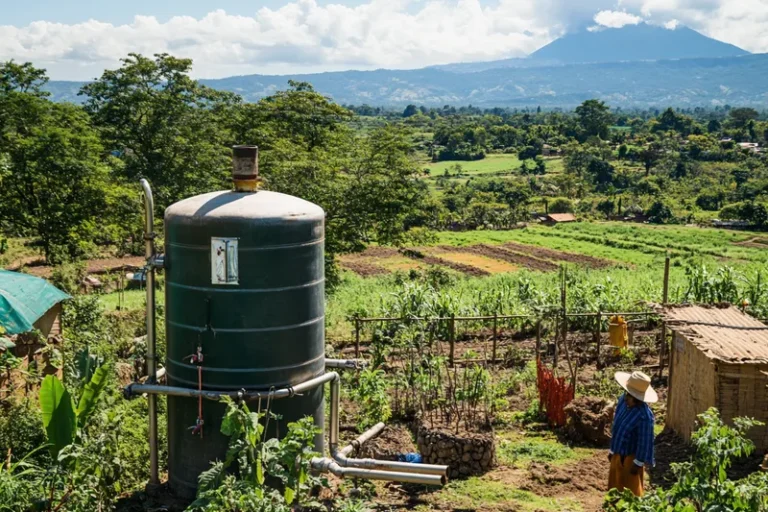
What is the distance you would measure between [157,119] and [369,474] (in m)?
24.2

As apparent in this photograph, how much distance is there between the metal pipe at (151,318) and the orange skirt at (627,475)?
431 centimetres

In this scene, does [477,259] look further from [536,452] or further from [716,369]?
[716,369]

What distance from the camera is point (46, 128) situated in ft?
75.9

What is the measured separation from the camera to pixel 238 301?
21.5 feet

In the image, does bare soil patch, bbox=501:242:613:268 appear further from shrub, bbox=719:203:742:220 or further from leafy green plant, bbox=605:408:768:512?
leafy green plant, bbox=605:408:768:512

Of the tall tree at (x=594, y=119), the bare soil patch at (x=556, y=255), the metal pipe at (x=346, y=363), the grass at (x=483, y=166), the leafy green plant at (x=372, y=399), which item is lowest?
the bare soil patch at (x=556, y=255)

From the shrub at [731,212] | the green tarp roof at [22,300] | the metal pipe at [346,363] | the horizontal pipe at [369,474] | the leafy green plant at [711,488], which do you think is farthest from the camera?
the shrub at [731,212]

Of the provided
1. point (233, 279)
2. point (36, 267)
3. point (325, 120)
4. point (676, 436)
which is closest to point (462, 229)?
point (325, 120)

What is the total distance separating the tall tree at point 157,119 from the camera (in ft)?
87.4

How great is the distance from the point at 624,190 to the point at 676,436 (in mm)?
65913

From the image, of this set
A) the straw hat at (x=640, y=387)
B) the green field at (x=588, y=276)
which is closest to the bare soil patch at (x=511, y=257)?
the green field at (x=588, y=276)

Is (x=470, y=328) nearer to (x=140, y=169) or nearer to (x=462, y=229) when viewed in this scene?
(x=140, y=169)

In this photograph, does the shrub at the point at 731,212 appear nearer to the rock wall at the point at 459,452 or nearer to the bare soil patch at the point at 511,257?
the bare soil patch at the point at 511,257

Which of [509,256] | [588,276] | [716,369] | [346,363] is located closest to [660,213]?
[509,256]
